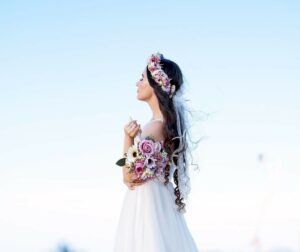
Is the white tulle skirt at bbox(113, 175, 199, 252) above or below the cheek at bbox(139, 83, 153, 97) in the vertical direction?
below

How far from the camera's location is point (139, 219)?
6520 mm

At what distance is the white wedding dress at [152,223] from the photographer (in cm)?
637

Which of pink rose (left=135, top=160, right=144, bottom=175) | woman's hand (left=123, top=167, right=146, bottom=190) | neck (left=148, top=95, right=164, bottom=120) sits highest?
neck (left=148, top=95, right=164, bottom=120)

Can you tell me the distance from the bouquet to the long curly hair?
0.20 m

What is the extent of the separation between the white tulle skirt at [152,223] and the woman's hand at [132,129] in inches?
19.9

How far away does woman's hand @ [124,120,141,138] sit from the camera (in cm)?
669

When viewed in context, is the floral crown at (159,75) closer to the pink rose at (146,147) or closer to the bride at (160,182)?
the bride at (160,182)

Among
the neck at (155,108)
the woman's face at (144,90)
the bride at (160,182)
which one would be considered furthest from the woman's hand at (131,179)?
the woman's face at (144,90)

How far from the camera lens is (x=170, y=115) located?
6.96 metres

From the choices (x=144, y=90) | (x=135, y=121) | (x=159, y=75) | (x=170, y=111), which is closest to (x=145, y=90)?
(x=144, y=90)

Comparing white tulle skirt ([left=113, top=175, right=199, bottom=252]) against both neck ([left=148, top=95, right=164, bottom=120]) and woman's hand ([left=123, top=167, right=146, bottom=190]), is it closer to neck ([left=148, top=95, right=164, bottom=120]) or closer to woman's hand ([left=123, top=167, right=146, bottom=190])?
woman's hand ([left=123, top=167, right=146, bottom=190])

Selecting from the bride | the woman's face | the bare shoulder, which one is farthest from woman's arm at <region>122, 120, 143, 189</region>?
the woman's face

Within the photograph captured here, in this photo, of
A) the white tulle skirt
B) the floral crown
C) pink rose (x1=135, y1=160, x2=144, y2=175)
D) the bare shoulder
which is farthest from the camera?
the floral crown

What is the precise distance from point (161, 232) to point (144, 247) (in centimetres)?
22
